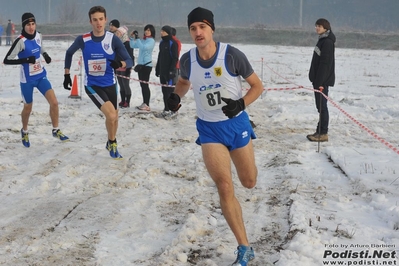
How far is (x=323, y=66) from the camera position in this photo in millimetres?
8859

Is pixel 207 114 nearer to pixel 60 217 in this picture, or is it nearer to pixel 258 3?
pixel 60 217

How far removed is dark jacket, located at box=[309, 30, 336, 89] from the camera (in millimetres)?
8836

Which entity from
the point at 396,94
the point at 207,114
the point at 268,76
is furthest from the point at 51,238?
the point at 268,76

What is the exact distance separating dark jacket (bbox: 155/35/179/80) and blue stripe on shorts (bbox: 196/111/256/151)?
710 cm

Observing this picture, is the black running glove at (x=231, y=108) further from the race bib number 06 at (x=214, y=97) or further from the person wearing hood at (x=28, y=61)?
the person wearing hood at (x=28, y=61)

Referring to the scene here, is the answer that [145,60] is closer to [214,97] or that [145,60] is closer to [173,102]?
[173,102]

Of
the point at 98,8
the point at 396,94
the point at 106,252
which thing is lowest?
the point at 106,252

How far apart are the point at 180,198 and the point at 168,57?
6163mm

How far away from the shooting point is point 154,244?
4.67 metres

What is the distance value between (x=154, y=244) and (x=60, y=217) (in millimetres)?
1192

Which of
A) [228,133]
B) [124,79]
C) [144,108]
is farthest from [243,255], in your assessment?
[124,79]

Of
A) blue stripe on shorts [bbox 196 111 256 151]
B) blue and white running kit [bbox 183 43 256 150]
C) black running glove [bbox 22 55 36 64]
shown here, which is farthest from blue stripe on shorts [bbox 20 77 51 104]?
blue stripe on shorts [bbox 196 111 256 151]

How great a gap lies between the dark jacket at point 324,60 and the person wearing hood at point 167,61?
3450mm

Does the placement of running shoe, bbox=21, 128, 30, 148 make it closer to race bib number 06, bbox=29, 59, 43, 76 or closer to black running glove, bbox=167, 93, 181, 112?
race bib number 06, bbox=29, 59, 43, 76
